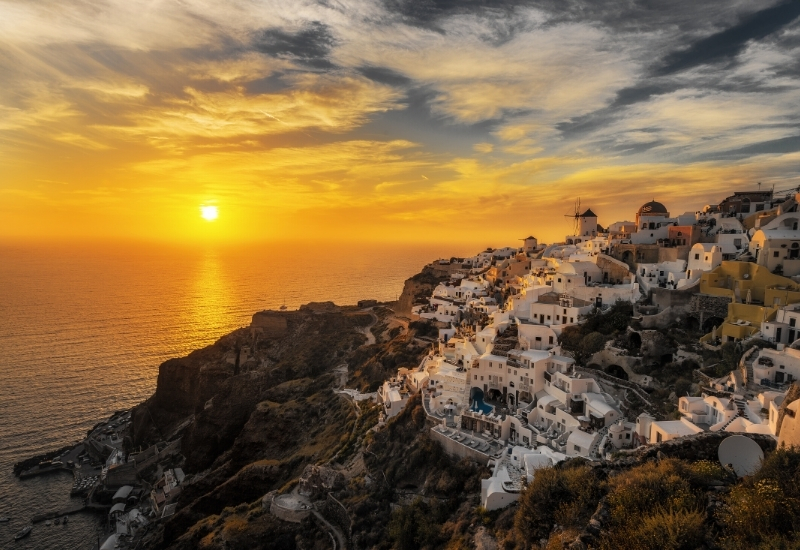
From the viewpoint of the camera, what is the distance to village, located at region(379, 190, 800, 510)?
19.8m

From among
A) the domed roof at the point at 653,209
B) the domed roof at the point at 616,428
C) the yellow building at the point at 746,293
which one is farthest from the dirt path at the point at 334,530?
the domed roof at the point at 653,209

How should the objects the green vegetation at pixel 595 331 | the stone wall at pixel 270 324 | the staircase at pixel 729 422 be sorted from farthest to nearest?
the stone wall at pixel 270 324 → the green vegetation at pixel 595 331 → the staircase at pixel 729 422

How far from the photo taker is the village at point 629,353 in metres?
19.8

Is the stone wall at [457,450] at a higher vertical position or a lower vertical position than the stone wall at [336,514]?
higher

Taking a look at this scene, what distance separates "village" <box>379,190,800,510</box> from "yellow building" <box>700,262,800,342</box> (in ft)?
0.21

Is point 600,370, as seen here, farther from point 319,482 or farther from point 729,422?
point 319,482

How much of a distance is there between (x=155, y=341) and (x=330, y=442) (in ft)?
181

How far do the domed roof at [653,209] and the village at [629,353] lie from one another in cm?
15

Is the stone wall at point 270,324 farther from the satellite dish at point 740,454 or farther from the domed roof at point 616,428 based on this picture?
the satellite dish at point 740,454

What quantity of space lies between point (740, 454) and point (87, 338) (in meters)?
86.1

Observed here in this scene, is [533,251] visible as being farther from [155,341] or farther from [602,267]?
[155,341]

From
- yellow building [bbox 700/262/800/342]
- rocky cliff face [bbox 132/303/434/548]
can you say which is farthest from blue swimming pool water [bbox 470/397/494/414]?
yellow building [bbox 700/262/800/342]

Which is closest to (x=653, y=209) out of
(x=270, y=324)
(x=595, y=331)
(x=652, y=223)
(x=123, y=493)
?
(x=652, y=223)

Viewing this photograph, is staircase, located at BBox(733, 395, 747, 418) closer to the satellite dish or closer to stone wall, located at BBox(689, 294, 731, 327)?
the satellite dish
